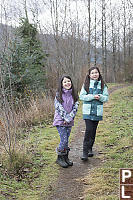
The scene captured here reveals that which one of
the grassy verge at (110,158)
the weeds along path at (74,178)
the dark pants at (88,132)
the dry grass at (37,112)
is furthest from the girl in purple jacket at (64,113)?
the dry grass at (37,112)

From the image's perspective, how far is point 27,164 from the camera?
13.0 feet

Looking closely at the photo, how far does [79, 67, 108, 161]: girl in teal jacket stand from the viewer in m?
4.29

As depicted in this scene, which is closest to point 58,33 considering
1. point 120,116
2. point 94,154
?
point 120,116

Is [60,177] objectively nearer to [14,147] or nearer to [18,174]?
[18,174]

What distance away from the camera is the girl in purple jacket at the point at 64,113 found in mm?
4094

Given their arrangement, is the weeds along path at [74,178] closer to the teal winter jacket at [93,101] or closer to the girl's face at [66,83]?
the teal winter jacket at [93,101]

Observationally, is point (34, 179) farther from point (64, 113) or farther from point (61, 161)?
point (64, 113)

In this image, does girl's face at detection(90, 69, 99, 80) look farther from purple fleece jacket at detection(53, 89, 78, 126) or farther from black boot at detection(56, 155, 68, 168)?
black boot at detection(56, 155, 68, 168)

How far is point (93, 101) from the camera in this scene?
4332 millimetres

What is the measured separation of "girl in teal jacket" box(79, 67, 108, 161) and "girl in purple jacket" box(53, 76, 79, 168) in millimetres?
253

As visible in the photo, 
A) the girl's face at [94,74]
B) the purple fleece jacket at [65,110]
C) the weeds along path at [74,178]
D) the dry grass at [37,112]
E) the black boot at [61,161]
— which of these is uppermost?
the girl's face at [94,74]

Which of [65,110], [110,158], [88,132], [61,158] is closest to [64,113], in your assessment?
[65,110]

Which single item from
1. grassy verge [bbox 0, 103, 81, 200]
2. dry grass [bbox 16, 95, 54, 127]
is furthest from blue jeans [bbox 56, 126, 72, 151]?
dry grass [bbox 16, 95, 54, 127]

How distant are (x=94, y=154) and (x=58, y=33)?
7.58m
